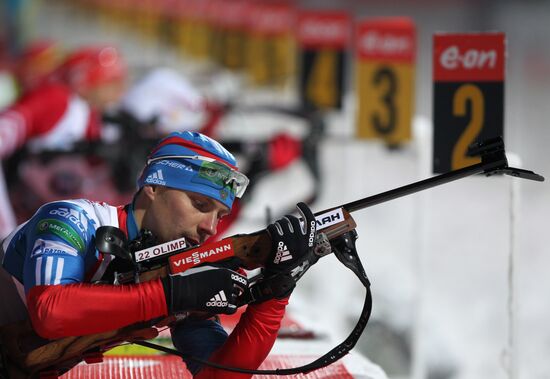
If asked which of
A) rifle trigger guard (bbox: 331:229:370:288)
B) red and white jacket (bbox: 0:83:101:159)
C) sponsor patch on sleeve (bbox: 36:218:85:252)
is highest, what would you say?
sponsor patch on sleeve (bbox: 36:218:85:252)

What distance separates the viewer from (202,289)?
12.4 ft

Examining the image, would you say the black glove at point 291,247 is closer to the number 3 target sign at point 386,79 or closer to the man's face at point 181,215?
the man's face at point 181,215

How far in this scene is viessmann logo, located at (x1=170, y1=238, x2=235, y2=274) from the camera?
3.85 meters

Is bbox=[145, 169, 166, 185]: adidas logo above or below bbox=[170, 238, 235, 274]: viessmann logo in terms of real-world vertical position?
above

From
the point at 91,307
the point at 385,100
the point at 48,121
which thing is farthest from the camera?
the point at 48,121

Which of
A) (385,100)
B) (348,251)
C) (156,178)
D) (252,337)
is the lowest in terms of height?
Result: (252,337)

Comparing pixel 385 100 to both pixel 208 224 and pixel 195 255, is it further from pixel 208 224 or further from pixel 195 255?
pixel 195 255

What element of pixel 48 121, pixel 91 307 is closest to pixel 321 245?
pixel 91 307

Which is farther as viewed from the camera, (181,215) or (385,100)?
(385,100)

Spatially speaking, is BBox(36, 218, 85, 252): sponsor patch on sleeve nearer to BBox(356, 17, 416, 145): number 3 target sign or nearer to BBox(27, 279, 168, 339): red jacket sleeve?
BBox(27, 279, 168, 339): red jacket sleeve

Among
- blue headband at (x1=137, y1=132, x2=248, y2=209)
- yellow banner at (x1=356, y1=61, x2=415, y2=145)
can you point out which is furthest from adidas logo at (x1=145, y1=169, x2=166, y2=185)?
yellow banner at (x1=356, y1=61, x2=415, y2=145)

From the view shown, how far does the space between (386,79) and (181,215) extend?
154 inches

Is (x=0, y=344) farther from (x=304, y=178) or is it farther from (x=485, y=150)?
(x=304, y=178)

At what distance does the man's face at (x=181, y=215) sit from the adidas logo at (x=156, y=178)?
0.07ft
